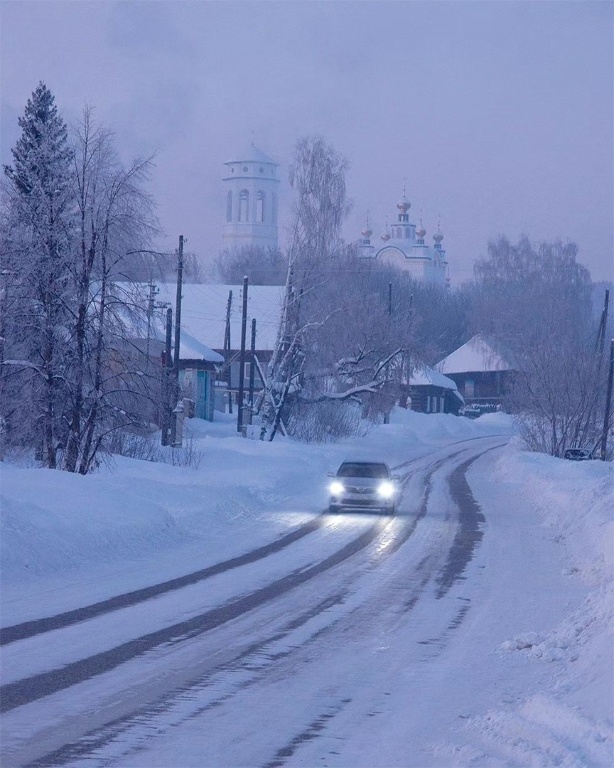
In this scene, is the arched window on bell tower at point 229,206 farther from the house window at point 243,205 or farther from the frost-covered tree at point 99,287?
the frost-covered tree at point 99,287

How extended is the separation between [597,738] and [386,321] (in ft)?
149

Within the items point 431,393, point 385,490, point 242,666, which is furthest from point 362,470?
point 431,393

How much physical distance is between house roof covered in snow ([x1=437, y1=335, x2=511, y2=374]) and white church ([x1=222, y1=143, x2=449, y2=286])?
38313 mm

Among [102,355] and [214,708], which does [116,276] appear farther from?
Result: [214,708]

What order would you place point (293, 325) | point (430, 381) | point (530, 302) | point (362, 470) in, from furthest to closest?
point (530, 302)
point (430, 381)
point (293, 325)
point (362, 470)

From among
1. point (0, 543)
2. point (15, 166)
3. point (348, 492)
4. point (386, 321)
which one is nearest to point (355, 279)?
point (386, 321)

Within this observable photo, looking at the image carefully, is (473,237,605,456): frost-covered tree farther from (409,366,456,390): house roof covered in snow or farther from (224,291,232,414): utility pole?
(224,291,232,414): utility pole

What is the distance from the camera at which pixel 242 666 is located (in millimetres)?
9406

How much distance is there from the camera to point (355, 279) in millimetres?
74125

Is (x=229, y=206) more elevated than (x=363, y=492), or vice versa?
(x=229, y=206)

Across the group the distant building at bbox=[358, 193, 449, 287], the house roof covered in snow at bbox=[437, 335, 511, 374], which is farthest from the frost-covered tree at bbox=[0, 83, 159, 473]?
the distant building at bbox=[358, 193, 449, 287]

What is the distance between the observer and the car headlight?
25547 mm

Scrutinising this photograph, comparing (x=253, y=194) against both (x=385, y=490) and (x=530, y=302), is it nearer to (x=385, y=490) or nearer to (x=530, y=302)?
(x=530, y=302)

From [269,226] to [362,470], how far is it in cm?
12781
